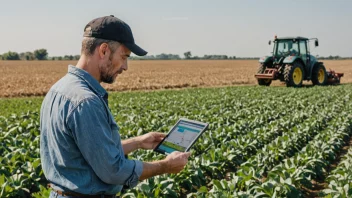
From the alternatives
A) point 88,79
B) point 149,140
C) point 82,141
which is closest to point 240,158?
point 149,140

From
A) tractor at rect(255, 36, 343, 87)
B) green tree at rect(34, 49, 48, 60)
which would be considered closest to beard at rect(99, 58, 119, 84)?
tractor at rect(255, 36, 343, 87)

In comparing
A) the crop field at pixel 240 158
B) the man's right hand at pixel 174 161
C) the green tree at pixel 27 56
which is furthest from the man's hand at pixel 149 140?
the green tree at pixel 27 56

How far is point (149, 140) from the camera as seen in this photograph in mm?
3252

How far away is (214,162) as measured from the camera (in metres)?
6.41

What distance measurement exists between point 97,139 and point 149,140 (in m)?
1.11

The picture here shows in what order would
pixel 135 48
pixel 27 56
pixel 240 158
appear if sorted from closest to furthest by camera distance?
pixel 135 48 → pixel 240 158 → pixel 27 56

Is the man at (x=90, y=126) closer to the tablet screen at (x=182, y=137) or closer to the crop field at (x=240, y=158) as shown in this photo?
the tablet screen at (x=182, y=137)

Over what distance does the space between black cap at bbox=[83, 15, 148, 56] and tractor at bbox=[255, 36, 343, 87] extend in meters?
20.0

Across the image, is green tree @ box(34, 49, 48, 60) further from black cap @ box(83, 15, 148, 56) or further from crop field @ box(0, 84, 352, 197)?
black cap @ box(83, 15, 148, 56)

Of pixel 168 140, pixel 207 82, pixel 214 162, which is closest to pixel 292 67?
pixel 207 82

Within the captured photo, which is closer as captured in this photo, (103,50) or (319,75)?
(103,50)

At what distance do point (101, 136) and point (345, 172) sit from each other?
15.5ft

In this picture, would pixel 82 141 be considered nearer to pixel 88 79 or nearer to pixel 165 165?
pixel 88 79

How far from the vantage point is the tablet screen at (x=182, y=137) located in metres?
3.02
